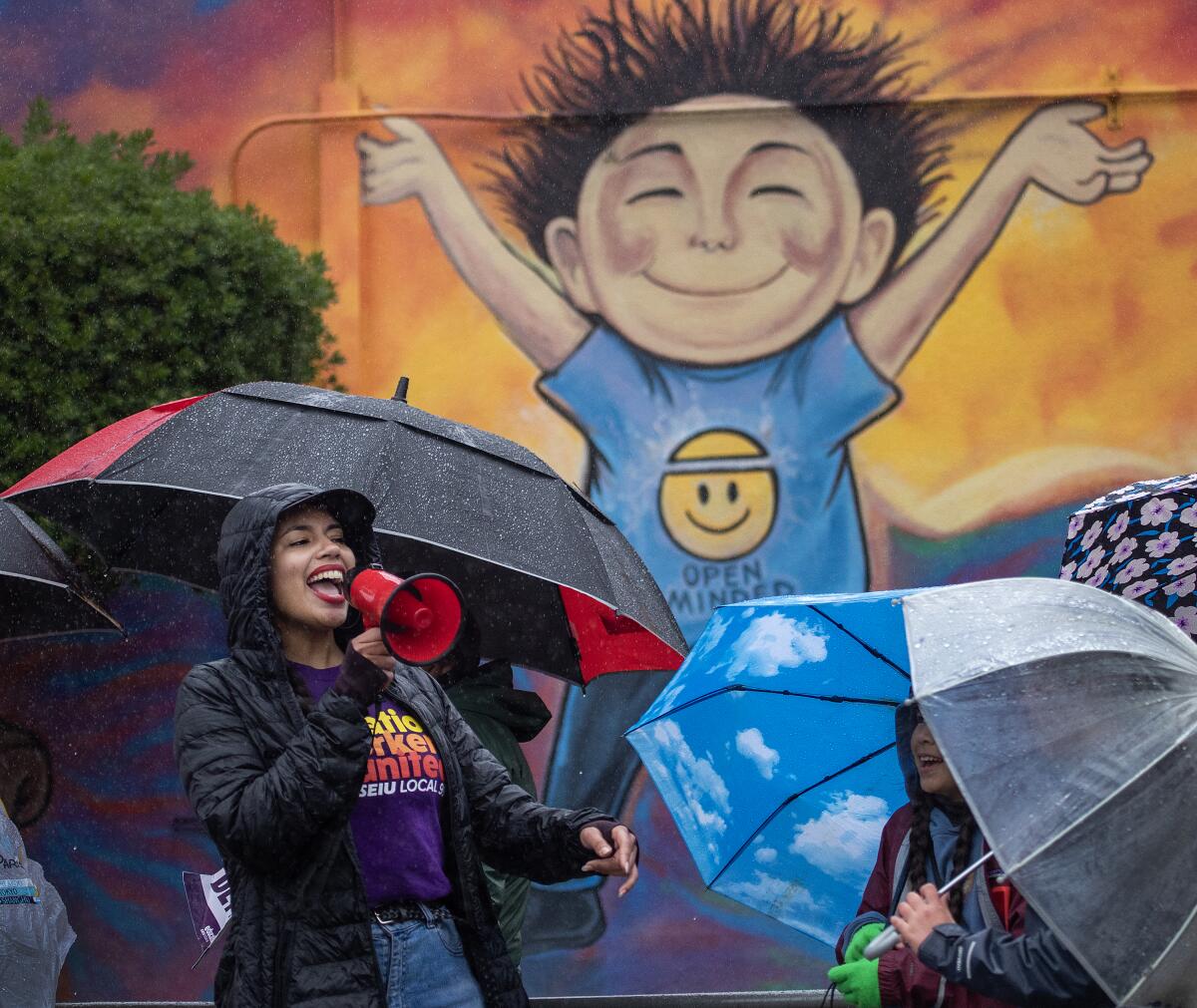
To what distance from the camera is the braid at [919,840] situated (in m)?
3.43

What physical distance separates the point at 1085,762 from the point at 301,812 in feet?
4.37

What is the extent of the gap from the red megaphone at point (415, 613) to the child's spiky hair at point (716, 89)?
4.61 metres

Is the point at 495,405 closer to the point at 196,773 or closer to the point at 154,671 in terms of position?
the point at 154,671

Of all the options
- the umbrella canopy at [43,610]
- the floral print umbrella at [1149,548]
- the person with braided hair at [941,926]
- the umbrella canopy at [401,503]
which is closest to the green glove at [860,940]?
the person with braided hair at [941,926]

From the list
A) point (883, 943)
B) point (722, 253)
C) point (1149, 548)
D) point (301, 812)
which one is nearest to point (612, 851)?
point (883, 943)

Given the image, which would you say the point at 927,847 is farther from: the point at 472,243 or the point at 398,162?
the point at 398,162

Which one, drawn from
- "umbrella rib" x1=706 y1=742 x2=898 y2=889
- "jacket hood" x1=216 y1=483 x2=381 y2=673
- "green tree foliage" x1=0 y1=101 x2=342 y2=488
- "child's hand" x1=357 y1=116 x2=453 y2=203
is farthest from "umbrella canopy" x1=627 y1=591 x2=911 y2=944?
"child's hand" x1=357 y1=116 x2=453 y2=203

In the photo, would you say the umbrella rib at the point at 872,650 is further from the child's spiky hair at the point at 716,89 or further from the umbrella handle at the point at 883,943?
the child's spiky hair at the point at 716,89

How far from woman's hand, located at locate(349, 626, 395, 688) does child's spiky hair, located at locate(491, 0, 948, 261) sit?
4.65 m

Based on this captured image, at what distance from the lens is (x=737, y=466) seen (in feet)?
23.8

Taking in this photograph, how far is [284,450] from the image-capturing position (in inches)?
154

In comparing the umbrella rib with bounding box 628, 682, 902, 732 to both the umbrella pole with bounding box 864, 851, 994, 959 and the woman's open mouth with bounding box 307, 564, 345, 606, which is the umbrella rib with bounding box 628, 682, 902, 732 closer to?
the umbrella pole with bounding box 864, 851, 994, 959

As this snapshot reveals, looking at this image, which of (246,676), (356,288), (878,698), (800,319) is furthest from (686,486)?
(246,676)

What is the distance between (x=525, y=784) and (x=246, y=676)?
2.05 meters
